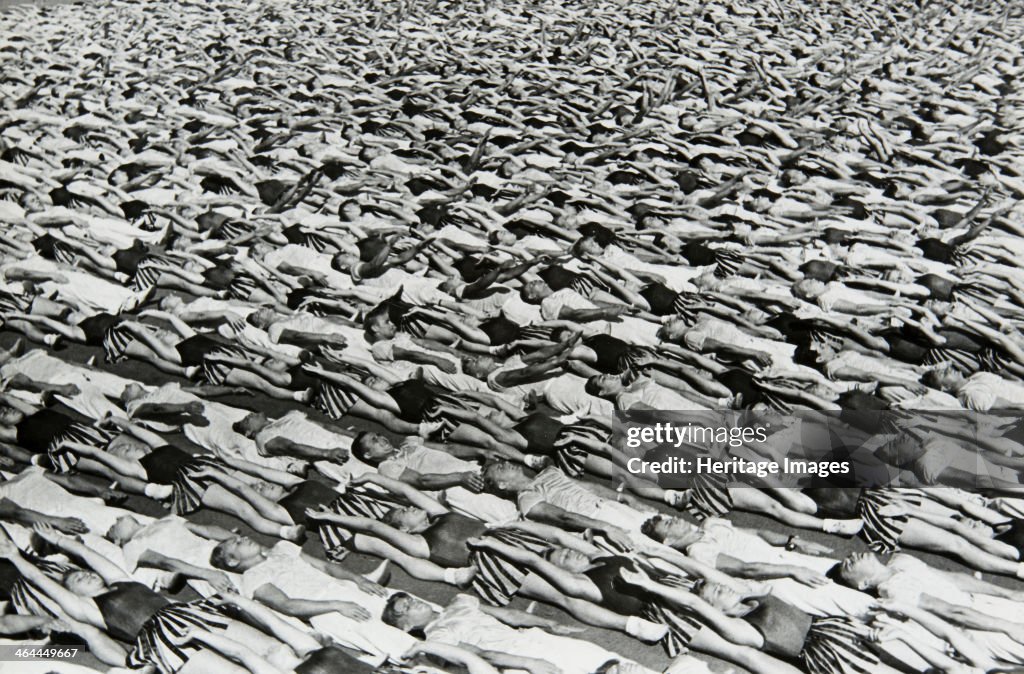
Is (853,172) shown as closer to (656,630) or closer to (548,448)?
(548,448)

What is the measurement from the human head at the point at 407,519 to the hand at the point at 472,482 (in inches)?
9.9

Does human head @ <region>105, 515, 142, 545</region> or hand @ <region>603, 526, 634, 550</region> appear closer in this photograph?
hand @ <region>603, 526, 634, 550</region>

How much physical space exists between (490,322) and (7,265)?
3.61 metres

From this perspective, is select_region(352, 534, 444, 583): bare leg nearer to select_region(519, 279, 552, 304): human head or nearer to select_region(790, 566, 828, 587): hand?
select_region(790, 566, 828, 587): hand

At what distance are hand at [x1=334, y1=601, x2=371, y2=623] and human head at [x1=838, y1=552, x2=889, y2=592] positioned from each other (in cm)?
198

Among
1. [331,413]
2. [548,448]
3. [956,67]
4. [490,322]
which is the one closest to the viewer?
[548,448]

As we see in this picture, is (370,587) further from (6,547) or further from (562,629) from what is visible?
(6,547)

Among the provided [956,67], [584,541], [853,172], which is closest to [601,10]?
[956,67]

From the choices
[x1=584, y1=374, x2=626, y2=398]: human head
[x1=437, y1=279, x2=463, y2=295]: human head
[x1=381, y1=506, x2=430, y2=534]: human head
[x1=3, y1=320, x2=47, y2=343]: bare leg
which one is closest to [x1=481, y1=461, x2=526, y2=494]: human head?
[x1=381, y1=506, x2=430, y2=534]: human head

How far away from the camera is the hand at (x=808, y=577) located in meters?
3.68

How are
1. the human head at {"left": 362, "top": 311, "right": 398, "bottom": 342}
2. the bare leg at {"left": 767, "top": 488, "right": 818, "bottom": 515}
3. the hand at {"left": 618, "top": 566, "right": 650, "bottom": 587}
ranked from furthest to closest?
the human head at {"left": 362, "top": 311, "right": 398, "bottom": 342}
the bare leg at {"left": 767, "top": 488, "right": 818, "bottom": 515}
the hand at {"left": 618, "top": 566, "right": 650, "bottom": 587}

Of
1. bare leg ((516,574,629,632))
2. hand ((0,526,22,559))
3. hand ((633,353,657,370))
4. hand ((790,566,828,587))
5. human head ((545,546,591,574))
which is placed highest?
hand ((633,353,657,370))

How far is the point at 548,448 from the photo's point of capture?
4.48 m

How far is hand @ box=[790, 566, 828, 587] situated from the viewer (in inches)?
145
